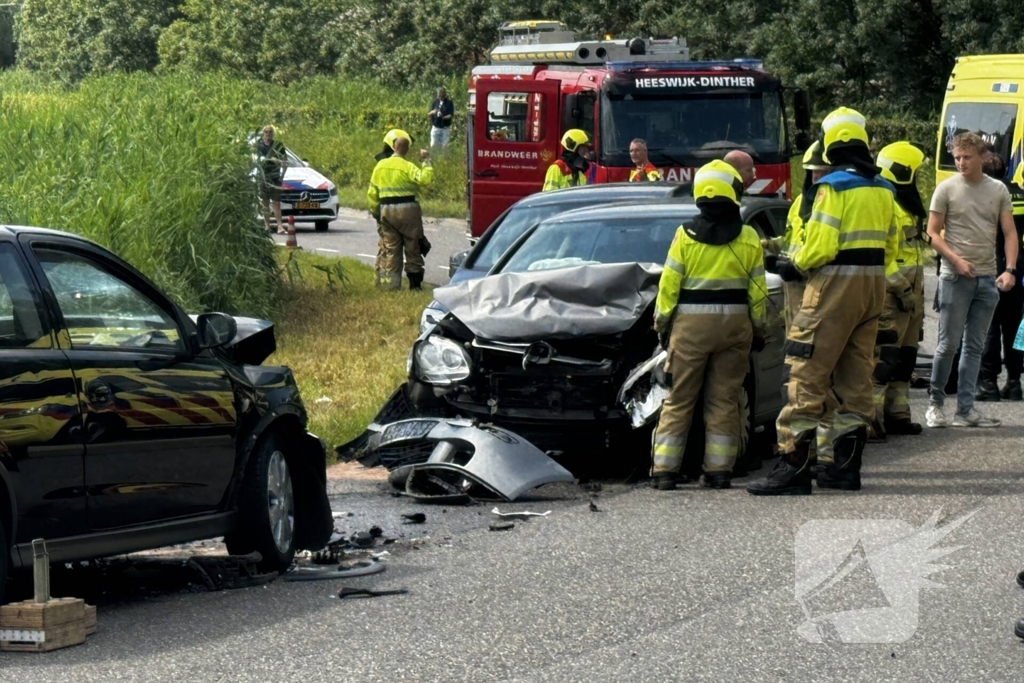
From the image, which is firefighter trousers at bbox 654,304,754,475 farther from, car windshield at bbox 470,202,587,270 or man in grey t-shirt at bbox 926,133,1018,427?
car windshield at bbox 470,202,587,270

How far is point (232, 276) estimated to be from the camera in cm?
1614

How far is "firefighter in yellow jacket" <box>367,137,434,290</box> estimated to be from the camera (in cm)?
1942

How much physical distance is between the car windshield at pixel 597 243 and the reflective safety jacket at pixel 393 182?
27.6 feet

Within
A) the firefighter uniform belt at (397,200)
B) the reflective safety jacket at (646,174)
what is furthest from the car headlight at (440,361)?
the firefighter uniform belt at (397,200)

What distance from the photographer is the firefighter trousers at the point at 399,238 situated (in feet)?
63.7

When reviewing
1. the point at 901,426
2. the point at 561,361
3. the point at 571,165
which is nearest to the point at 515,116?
the point at 571,165

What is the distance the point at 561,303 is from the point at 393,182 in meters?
10.0

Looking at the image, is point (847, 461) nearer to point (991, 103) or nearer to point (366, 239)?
point (991, 103)

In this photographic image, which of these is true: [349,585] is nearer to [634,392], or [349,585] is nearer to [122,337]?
[122,337]

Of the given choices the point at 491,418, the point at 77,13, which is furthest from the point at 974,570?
the point at 77,13

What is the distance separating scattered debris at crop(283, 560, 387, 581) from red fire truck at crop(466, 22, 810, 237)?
11144mm

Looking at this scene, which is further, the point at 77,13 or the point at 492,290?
the point at 77,13

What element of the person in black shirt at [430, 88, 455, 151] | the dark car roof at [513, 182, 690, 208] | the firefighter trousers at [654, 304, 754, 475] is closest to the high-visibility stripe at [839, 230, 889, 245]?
the firefighter trousers at [654, 304, 754, 475]

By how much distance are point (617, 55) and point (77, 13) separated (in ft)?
142
